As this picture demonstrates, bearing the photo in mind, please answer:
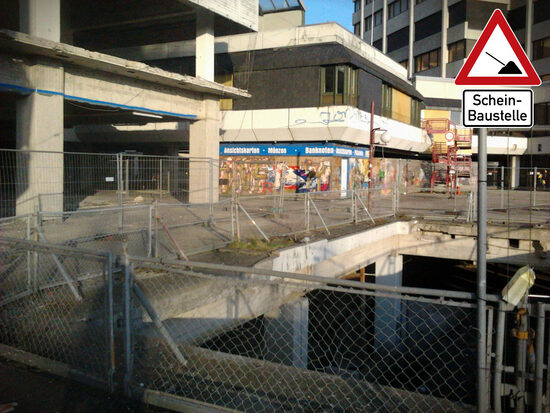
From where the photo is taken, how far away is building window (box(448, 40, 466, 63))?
46.2 metres

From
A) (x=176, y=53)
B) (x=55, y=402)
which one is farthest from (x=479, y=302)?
(x=176, y=53)

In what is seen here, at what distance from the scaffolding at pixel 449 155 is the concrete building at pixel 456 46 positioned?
3.49 meters

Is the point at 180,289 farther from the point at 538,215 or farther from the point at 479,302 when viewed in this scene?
the point at 538,215

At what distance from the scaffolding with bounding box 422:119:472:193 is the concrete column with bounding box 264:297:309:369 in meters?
22.3

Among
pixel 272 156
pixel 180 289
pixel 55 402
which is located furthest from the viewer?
pixel 272 156

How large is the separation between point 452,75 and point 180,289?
162 ft

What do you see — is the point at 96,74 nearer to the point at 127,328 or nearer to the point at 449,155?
the point at 127,328

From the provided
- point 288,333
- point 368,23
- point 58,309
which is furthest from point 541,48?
point 58,309

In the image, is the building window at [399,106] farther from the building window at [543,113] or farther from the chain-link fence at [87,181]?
the chain-link fence at [87,181]

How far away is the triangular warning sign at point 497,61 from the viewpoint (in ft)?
11.2

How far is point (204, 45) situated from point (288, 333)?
517 inches

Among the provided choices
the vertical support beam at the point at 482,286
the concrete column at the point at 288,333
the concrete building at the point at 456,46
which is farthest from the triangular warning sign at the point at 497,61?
the concrete building at the point at 456,46

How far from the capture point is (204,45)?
59.3 ft

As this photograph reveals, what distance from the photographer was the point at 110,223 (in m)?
10.5
